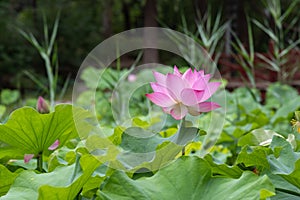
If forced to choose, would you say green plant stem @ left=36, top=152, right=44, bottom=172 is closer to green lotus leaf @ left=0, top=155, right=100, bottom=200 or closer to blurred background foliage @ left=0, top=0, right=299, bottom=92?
green lotus leaf @ left=0, top=155, right=100, bottom=200

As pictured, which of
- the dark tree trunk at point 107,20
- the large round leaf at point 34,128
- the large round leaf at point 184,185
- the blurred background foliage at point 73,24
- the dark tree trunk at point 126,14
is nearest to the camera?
the large round leaf at point 184,185

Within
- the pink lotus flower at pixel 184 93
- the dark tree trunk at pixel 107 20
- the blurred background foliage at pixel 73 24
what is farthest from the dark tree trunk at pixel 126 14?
the pink lotus flower at pixel 184 93

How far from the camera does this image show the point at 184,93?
1.87 ft

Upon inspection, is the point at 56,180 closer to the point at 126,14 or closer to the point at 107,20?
the point at 107,20

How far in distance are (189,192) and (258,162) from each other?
0.11 meters

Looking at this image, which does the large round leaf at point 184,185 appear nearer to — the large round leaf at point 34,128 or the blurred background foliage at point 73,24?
the large round leaf at point 34,128

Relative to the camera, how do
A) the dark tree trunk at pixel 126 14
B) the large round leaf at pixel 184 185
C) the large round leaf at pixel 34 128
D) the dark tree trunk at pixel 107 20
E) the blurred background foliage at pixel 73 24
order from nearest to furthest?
1. the large round leaf at pixel 184 185
2. the large round leaf at pixel 34 128
3. the blurred background foliage at pixel 73 24
4. the dark tree trunk at pixel 107 20
5. the dark tree trunk at pixel 126 14

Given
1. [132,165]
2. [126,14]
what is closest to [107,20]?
[126,14]

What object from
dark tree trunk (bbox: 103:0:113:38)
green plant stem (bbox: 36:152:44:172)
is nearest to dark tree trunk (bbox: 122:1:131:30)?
dark tree trunk (bbox: 103:0:113:38)

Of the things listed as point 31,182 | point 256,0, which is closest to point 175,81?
point 31,182

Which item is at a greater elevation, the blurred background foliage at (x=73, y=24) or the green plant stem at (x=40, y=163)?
the green plant stem at (x=40, y=163)

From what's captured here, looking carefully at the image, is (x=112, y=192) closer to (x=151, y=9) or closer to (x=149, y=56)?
(x=149, y=56)

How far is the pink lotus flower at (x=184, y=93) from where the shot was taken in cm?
57

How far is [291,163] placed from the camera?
1.88ft
